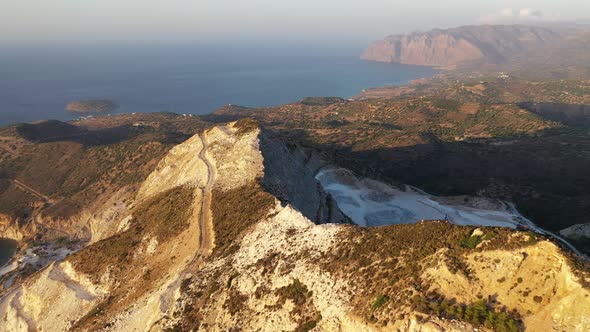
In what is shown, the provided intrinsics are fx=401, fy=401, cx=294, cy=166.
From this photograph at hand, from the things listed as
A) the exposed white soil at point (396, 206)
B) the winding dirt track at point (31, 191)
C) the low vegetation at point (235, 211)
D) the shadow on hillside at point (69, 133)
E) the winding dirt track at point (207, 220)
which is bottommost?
the winding dirt track at point (31, 191)

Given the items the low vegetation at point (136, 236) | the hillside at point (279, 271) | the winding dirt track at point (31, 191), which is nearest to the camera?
the hillside at point (279, 271)

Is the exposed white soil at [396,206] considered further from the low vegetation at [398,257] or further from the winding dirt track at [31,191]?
the winding dirt track at [31,191]

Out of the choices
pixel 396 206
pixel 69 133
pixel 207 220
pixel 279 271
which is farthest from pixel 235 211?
pixel 69 133

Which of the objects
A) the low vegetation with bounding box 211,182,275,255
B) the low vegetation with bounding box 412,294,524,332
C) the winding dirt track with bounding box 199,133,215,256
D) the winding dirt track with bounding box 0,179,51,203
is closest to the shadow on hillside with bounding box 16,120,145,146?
the winding dirt track with bounding box 0,179,51,203

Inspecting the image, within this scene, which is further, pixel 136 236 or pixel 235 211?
pixel 136 236

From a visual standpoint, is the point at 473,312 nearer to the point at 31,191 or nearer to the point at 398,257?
the point at 398,257

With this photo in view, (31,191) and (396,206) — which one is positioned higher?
(396,206)

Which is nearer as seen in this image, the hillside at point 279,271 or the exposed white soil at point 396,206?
the hillside at point 279,271

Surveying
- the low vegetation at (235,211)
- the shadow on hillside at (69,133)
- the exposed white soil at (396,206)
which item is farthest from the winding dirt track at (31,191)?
the low vegetation at (235,211)
